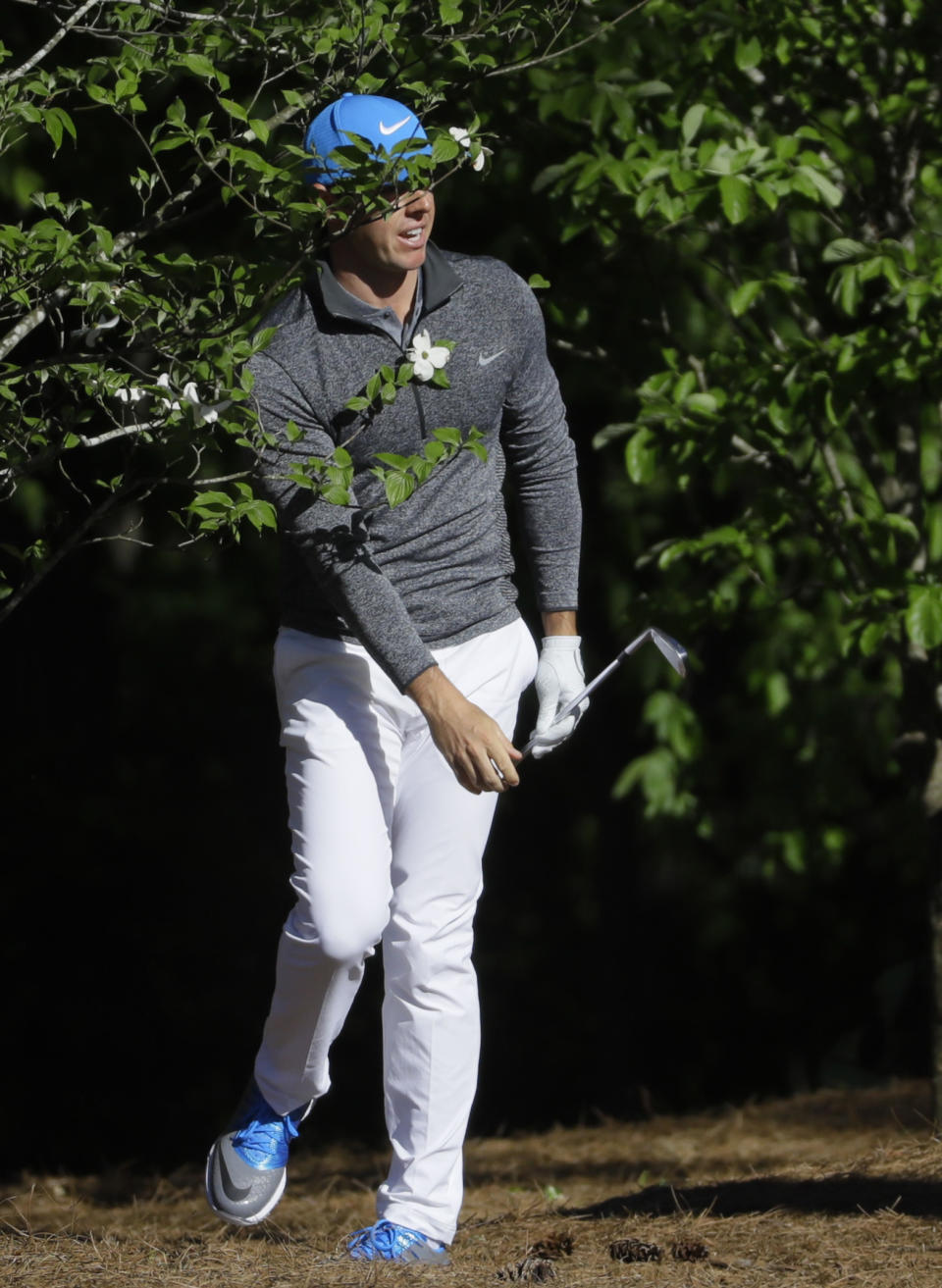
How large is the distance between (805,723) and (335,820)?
2.95 metres

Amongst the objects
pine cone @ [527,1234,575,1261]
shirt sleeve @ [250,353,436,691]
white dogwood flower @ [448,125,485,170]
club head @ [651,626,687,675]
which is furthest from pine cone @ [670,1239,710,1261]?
white dogwood flower @ [448,125,485,170]

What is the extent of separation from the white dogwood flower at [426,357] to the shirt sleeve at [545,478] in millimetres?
519

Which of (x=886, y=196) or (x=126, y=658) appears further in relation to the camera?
(x=126, y=658)

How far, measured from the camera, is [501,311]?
3406mm

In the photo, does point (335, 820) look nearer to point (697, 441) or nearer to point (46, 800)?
point (697, 441)

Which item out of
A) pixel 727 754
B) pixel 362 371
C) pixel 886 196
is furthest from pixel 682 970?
pixel 362 371

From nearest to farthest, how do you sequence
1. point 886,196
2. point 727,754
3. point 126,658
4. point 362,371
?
point 362,371, point 886,196, point 727,754, point 126,658

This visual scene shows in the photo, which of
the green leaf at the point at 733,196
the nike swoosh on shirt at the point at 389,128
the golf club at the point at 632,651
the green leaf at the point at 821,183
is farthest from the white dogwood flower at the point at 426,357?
the green leaf at the point at 821,183

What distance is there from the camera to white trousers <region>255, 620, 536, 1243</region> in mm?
3289

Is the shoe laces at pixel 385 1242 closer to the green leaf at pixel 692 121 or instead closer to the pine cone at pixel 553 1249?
the pine cone at pixel 553 1249

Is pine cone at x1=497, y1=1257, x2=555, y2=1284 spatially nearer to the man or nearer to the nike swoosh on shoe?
the man

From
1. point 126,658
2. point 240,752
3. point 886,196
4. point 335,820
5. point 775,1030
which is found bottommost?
point 775,1030

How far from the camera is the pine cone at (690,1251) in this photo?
3.33m

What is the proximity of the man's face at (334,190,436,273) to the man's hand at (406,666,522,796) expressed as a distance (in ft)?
2.61
